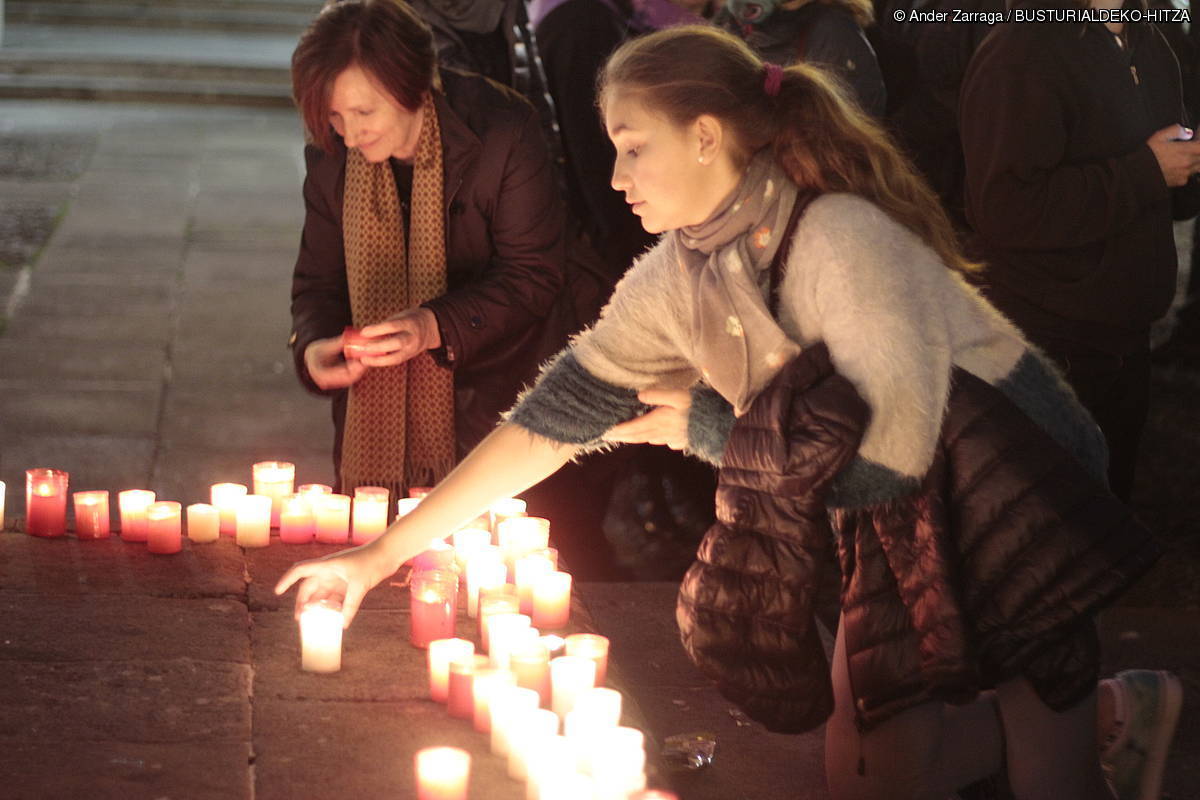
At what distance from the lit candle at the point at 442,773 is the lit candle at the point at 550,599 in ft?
2.95

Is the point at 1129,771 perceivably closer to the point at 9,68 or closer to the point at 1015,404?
the point at 1015,404

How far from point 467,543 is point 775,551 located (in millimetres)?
1146

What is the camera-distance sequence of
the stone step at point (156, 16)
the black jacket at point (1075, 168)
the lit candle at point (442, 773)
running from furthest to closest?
1. the stone step at point (156, 16)
2. the black jacket at point (1075, 168)
3. the lit candle at point (442, 773)

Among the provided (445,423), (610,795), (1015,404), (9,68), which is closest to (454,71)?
(445,423)

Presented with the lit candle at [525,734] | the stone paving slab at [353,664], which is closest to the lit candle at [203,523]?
the stone paving slab at [353,664]

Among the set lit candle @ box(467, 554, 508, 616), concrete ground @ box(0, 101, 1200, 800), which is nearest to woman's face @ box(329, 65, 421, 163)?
concrete ground @ box(0, 101, 1200, 800)

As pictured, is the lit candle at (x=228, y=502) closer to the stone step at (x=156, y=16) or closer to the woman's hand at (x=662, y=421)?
the woman's hand at (x=662, y=421)

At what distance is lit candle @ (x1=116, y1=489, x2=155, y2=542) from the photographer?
3.87m

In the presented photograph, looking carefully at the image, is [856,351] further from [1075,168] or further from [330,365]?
[330,365]

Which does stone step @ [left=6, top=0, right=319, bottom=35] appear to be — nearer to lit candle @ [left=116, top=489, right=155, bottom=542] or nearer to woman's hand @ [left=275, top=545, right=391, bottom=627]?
lit candle @ [left=116, top=489, right=155, bottom=542]

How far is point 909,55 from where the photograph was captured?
5.38 meters

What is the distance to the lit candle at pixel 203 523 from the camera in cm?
390

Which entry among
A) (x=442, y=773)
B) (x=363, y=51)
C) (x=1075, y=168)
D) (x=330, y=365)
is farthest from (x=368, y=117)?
(x=442, y=773)

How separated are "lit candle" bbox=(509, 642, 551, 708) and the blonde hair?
3.28 feet
